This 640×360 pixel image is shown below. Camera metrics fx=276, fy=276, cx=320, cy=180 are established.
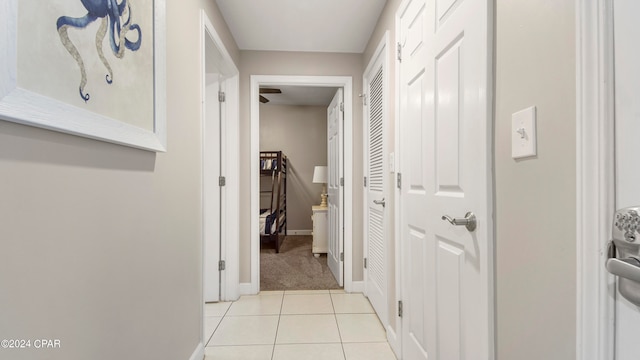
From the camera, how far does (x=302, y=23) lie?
2.23 meters

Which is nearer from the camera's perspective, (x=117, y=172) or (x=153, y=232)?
(x=117, y=172)

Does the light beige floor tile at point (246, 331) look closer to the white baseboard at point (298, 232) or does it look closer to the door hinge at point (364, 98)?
the door hinge at point (364, 98)

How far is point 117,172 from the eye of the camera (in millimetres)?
911

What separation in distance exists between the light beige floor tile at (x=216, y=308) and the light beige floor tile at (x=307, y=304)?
1.62 feet

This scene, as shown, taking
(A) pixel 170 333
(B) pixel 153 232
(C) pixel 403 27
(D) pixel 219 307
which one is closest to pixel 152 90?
(B) pixel 153 232

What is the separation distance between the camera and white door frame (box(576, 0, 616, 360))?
19.7 inches

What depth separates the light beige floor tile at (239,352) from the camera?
1696 millimetres

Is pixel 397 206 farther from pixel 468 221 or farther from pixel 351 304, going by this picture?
pixel 351 304

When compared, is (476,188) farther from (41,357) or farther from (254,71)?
(254,71)

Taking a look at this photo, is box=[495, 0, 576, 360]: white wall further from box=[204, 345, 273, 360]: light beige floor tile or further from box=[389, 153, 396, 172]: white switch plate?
box=[204, 345, 273, 360]: light beige floor tile

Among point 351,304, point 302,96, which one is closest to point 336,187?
point 351,304

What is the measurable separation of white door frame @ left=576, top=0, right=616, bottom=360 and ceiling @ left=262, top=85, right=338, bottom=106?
3819 mm

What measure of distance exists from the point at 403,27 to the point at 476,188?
44.8 inches

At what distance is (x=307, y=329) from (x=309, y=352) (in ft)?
0.89
